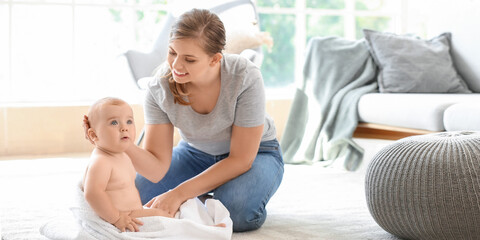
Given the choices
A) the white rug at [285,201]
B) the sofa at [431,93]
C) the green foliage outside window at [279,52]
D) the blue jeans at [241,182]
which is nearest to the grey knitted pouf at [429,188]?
the white rug at [285,201]

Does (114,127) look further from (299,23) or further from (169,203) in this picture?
(299,23)

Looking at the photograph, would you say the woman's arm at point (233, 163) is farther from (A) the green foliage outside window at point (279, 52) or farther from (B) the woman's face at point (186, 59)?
(A) the green foliage outside window at point (279, 52)

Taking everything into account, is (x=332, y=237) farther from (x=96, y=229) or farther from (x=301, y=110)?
(x=301, y=110)

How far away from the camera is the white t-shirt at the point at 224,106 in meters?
1.88

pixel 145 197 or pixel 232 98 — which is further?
pixel 145 197

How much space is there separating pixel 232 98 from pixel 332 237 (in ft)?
1.71

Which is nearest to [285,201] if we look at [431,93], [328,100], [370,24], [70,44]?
[328,100]

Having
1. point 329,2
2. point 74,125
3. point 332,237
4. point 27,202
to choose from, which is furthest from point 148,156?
point 329,2

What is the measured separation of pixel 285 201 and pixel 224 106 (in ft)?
2.40

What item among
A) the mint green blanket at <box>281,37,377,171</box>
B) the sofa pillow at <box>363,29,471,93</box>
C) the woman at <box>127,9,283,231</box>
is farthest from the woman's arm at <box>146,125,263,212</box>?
the sofa pillow at <box>363,29,471,93</box>

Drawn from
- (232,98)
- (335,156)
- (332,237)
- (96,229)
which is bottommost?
(335,156)

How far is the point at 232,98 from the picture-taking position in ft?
6.17

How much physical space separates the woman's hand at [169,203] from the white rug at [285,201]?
21cm

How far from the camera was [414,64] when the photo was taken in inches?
138
